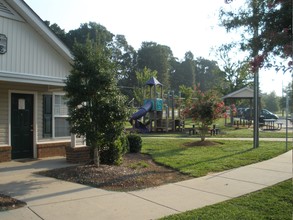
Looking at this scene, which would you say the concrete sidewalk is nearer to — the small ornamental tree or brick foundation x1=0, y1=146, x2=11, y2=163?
brick foundation x1=0, y1=146, x2=11, y2=163

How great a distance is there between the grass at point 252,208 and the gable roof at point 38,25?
308 inches

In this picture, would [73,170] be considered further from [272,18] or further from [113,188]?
[272,18]

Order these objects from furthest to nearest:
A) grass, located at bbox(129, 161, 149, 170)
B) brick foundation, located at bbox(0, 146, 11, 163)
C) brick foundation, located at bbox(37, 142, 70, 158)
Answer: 1. brick foundation, located at bbox(37, 142, 70, 158)
2. brick foundation, located at bbox(0, 146, 11, 163)
3. grass, located at bbox(129, 161, 149, 170)

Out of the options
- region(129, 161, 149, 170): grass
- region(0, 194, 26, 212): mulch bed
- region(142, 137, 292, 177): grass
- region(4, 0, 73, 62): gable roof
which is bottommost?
region(0, 194, 26, 212): mulch bed

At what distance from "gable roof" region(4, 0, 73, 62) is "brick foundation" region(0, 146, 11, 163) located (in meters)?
3.63

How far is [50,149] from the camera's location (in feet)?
39.2

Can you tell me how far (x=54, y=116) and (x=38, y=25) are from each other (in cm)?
322

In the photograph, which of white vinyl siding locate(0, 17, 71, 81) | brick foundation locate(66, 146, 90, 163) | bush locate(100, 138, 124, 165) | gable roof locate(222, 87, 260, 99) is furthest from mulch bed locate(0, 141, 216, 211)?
gable roof locate(222, 87, 260, 99)

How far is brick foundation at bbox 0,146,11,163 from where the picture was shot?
34.6 ft

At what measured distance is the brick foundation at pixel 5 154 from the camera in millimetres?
10548

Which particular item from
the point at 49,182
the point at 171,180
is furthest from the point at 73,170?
the point at 171,180

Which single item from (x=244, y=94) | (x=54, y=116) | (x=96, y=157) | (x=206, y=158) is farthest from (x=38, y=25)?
(x=244, y=94)

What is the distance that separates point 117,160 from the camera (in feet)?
33.0

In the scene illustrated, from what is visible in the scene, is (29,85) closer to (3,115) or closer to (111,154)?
(3,115)
